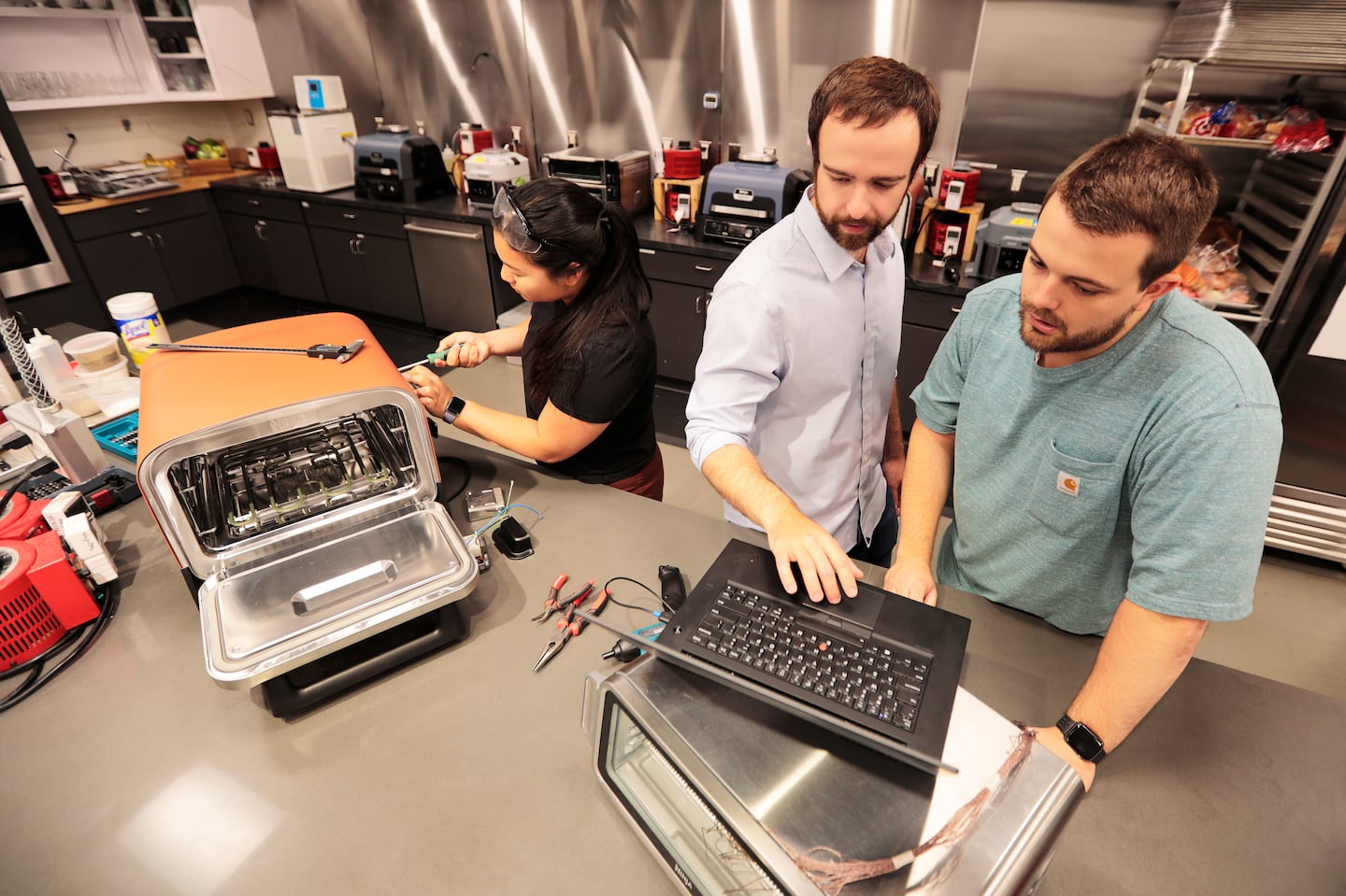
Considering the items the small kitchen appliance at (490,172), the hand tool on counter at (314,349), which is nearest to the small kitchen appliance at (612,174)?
the small kitchen appliance at (490,172)

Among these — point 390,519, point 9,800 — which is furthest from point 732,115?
point 9,800

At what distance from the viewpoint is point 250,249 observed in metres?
4.83

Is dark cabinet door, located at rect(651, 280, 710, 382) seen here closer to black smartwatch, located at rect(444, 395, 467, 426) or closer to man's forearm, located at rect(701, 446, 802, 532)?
black smartwatch, located at rect(444, 395, 467, 426)

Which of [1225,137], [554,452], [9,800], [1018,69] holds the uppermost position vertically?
[1018,69]

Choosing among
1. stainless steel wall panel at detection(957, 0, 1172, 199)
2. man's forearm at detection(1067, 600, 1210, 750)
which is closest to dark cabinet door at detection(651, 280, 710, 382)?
stainless steel wall panel at detection(957, 0, 1172, 199)

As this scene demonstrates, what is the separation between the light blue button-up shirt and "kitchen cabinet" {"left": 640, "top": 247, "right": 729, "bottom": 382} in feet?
6.07

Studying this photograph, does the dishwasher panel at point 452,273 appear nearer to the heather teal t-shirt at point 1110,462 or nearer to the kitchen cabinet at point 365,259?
the kitchen cabinet at point 365,259

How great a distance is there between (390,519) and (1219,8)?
2.90 metres

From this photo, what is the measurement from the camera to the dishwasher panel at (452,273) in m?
3.93

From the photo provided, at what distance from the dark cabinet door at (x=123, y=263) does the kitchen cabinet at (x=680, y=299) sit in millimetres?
3170

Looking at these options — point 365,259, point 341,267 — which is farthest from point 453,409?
point 341,267

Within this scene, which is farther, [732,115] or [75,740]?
[732,115]

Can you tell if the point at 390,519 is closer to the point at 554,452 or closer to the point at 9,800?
the point at 554,452

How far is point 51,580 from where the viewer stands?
111cm
